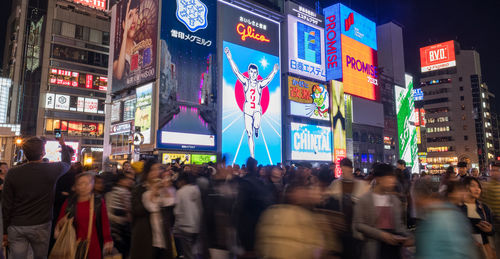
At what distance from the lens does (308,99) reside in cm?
4091

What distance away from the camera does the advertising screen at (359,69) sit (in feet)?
154

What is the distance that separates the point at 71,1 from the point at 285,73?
136 feet

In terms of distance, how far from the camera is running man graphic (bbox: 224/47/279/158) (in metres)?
33.8

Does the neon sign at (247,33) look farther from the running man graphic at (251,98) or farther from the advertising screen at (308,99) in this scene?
the advertising screen at (308,99)

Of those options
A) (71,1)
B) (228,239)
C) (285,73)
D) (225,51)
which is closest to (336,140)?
(285,73)

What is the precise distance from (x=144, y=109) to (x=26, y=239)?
26.8 metres

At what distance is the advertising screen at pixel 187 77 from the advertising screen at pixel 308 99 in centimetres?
1062

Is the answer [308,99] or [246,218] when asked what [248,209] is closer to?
[246,218]

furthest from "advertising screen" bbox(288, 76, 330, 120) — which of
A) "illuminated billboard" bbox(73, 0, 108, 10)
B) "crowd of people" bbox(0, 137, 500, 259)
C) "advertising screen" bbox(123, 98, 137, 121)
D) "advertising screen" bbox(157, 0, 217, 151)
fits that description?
"illuminated billboard" bbox(73, 0, 108, 10)

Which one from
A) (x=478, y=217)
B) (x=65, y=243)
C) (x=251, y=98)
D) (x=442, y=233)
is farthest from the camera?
(x=251, y=98)

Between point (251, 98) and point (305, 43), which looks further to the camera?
point (305, 43)

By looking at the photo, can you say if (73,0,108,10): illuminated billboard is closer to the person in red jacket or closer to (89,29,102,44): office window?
(89,29,102,44): office window

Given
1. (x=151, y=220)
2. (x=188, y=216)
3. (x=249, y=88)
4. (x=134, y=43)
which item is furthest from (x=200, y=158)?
(x=151, y=220)

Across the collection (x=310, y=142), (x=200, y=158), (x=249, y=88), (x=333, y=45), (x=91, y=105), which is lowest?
(x=200, y=158)
